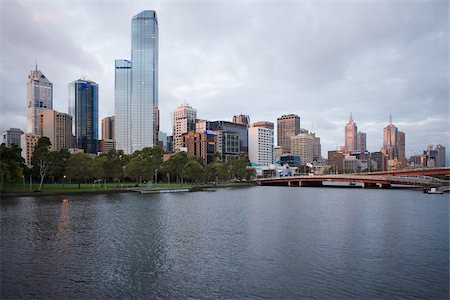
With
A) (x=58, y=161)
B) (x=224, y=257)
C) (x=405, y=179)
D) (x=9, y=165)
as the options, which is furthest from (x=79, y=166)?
(x=405, y=179)

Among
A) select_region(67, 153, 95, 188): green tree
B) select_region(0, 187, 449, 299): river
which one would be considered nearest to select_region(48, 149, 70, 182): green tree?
select_region(67, 153, 95, 188): green tree

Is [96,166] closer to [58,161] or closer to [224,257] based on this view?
[58,161]

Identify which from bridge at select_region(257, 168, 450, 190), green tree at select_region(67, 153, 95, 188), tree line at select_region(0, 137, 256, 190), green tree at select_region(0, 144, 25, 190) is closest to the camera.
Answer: green tree at select_region(0, 144, 25, 190)

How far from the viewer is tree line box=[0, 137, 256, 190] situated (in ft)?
263

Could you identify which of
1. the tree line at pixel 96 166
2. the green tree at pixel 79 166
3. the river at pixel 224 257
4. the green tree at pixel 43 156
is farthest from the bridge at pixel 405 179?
the green tree at pixel 43 156

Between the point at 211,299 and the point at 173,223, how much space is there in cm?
2661

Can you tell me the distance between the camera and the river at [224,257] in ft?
73.0

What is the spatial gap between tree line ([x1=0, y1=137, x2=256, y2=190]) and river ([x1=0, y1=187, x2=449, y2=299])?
38571 mm

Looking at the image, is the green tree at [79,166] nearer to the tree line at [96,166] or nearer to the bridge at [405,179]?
the tree line at [96,166]

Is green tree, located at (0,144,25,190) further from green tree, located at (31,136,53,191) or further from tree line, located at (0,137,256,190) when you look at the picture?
green tree, located at (31,136,53,191)

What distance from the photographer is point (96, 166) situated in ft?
355

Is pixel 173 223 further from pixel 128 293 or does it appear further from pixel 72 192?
pixel 72 192

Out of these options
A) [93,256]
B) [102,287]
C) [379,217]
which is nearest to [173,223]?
[93,256]

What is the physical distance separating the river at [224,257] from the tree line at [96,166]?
127 ft
